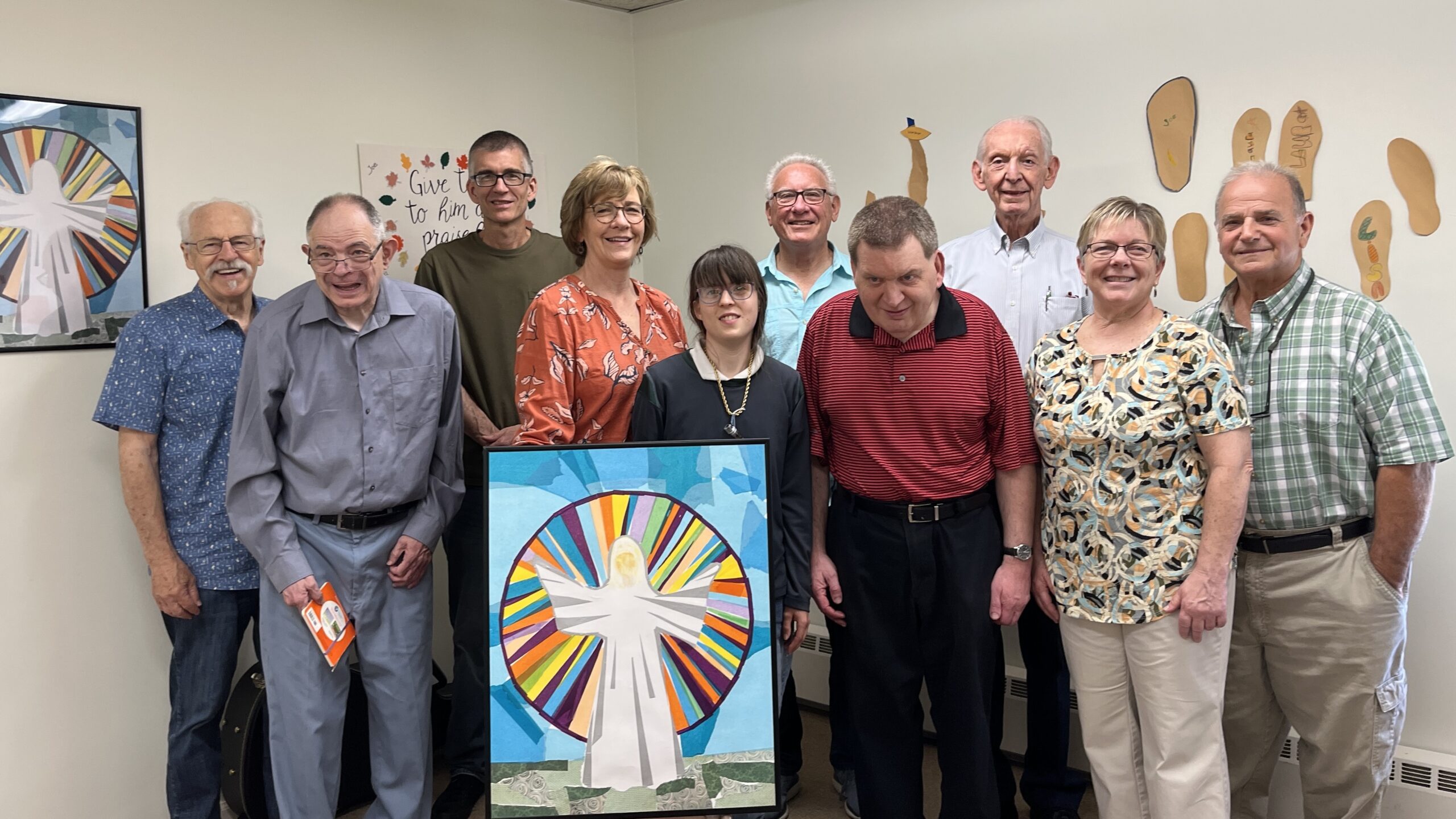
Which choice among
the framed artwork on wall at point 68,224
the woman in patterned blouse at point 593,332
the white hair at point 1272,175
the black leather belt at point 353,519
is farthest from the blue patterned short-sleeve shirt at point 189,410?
the white hair at point 1272,175

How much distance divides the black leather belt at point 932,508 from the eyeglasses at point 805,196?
1.02 metres

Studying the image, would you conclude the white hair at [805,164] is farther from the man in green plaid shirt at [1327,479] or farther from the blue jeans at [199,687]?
the blue jeans at [199,687]

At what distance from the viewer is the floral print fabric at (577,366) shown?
2.40m

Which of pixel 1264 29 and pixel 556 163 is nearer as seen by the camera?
pixel 1264 29

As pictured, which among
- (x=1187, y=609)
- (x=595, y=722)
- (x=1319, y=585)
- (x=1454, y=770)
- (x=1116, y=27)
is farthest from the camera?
(x=1116, y=27)

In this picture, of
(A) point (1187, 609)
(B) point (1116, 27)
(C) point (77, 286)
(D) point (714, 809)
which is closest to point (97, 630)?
(C) point (77, 286)

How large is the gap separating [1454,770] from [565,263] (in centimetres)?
287

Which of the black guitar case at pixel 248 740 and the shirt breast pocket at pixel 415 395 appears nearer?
the shirt breast pocket at pixel 415 395

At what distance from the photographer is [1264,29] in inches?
115

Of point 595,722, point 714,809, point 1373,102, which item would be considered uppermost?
point 1373,102

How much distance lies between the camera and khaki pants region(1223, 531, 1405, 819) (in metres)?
2.32

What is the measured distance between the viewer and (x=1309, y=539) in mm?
2348

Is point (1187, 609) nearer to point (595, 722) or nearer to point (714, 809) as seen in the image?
point (714, 809)

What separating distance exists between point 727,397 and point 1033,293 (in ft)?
3.48
